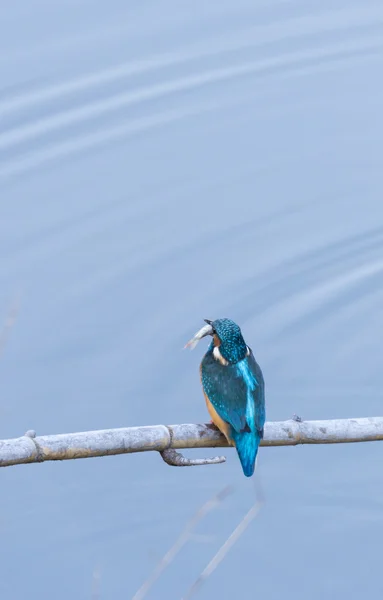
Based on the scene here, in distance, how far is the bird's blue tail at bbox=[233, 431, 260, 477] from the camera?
141 inches

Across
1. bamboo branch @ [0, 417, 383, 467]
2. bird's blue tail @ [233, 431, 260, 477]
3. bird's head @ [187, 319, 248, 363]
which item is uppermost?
bird's head @ [187, 319, 248, 363]

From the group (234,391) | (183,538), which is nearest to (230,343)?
(234,391)

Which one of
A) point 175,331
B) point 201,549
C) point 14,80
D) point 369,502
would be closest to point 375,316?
point 175,331

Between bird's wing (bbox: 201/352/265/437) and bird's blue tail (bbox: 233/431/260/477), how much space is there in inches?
0.8

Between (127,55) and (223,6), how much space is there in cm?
106

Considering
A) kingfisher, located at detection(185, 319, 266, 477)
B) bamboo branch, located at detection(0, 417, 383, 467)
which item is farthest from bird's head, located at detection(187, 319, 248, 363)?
bamboo branch, located at detection(0, 417, 383, 467)

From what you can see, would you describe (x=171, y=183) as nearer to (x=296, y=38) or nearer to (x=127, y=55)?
(x=127, y=55)

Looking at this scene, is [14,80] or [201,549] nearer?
[201,549]

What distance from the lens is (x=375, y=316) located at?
5.95m

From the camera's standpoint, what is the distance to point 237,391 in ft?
12.4

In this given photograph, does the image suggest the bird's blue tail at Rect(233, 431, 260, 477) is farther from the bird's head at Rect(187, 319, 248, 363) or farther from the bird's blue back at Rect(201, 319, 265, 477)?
the bird's head at Rect(187, 319, 248, 363)

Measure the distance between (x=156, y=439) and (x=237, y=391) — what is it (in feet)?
1.92

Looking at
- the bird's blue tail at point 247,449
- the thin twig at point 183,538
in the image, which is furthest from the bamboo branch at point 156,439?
the thin twig at point 183,538

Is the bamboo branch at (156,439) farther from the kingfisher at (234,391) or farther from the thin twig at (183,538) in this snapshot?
the thin twig at (183,538)
